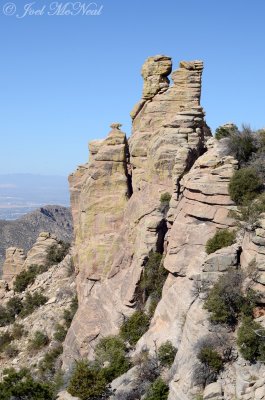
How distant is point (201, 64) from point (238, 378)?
22.7 metres

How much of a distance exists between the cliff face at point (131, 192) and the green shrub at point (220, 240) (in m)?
5.30

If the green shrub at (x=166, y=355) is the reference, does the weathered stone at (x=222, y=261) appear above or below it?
above

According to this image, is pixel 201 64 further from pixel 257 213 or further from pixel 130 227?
pixel 257 213

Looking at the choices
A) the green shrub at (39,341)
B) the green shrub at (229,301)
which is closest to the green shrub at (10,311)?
the green shrub at (39,341)

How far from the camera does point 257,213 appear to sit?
85.1 ft

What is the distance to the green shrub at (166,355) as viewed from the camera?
2603cm

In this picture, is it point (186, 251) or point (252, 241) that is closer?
point (252, 241)

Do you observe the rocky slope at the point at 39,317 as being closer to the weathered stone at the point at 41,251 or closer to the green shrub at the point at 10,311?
the green shrub at the point at 10,311

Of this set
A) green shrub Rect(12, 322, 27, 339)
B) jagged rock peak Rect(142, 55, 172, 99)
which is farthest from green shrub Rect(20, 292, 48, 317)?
jagged rock peak Rect(142, 55, 172, 99)

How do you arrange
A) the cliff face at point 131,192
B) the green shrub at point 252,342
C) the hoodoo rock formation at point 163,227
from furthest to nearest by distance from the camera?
the cliff face at point 131,192
the hoodoo rock formation at point 163,227
the green shrub at point 252,342

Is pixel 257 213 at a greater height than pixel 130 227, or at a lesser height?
greater

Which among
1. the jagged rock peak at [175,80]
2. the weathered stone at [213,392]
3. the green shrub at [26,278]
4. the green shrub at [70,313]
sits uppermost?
the jagged rock peak at [175,80]

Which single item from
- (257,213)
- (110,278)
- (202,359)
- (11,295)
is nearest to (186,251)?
(257,213)

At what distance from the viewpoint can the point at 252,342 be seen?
2200cm
